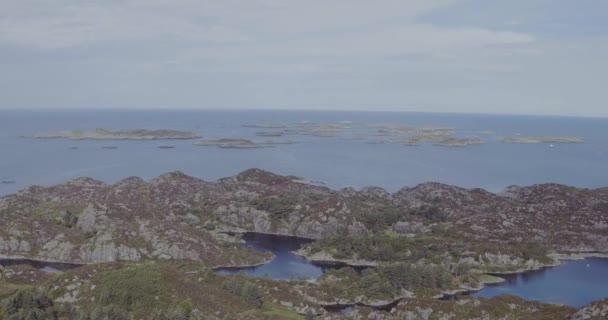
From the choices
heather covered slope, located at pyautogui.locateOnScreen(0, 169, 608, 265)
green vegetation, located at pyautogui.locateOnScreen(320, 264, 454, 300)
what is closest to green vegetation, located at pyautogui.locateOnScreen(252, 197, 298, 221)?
heather covered slope, located at pyautogui.locateOnScreen(0, 169, 608, 265)

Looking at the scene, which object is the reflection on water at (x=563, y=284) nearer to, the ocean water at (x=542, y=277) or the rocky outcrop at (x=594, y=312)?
the ocean water at (x=542, y=277)

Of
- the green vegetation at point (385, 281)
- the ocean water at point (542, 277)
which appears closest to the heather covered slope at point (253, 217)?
the ocean water at point (542, 277)

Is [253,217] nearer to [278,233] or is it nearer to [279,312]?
[278,233]

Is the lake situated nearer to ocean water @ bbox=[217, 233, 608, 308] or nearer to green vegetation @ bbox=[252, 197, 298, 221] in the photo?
ocean water @ bbox=[217, 233, 608, 308]

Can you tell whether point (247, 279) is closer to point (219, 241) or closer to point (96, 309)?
point (96, 309)

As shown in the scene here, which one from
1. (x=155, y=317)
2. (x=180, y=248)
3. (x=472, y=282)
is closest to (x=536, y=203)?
(x=472, y=282)

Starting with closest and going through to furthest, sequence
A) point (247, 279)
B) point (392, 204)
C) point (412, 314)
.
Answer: point (412, 314), point (247, 279), point (392, 204)
